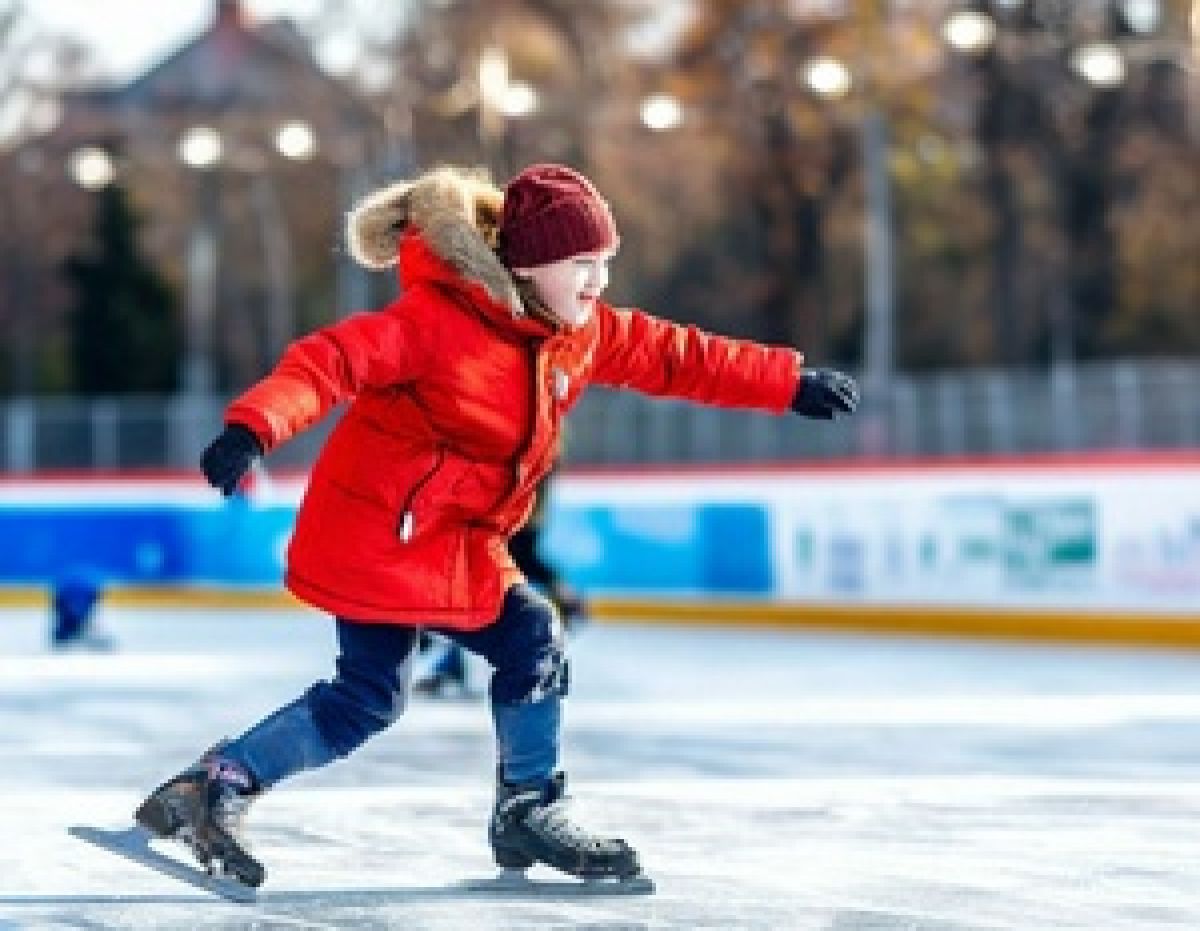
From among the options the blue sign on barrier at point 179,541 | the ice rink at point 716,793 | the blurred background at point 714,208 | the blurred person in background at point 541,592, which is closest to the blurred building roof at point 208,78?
the blurred background at point 714,208

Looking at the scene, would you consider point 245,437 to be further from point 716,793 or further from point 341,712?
point 716,793

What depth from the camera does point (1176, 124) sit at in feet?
157

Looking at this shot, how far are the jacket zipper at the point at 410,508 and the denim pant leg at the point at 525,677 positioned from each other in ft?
0.95

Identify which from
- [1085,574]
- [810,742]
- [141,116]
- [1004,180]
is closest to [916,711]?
[810,742]

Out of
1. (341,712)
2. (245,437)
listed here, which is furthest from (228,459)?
(341,712)

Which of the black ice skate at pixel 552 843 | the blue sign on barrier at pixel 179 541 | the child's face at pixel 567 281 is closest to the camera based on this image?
the child's face at pixel 567 281

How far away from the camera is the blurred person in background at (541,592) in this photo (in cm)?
1210

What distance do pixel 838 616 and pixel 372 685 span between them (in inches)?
443

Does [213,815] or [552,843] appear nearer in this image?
[213,815]

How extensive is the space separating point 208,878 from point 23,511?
15.0m

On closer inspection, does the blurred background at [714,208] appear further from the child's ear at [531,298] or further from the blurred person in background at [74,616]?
the child's ear at [531,298]

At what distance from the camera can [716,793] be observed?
27.6 feet

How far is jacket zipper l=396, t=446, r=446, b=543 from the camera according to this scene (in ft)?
19.4

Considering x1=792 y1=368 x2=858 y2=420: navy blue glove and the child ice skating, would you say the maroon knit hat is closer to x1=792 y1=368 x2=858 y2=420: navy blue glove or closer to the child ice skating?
the child ice skating
